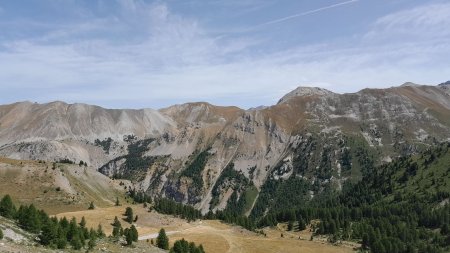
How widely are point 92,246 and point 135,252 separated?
1008cm

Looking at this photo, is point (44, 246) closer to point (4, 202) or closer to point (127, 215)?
point (4, 202)

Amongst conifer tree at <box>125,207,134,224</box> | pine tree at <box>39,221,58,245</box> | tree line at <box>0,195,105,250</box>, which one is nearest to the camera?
pine tree at <box>39,221,58,245</box>

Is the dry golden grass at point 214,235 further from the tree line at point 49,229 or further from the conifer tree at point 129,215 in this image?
the tree line at point 49,229

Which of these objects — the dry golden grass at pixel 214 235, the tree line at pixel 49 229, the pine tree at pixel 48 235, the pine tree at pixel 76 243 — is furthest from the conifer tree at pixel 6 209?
the dry golden grass at pixel 214 235

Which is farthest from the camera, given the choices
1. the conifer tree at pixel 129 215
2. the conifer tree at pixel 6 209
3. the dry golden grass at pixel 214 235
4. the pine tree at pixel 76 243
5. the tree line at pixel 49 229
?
the conifer tree at pixel 129 215

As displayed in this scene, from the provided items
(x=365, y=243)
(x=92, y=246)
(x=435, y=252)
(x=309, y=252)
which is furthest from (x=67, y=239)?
(x=435, y=252)

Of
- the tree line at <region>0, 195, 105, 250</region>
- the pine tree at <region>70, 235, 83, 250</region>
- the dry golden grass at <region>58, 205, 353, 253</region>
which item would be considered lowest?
the dry golden grass at <region>58, 205, 353, 253</region>

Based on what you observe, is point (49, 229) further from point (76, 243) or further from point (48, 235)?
point (76, 243)

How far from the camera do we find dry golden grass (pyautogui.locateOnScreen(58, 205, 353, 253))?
14475 centimetres

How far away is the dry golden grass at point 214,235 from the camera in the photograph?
475 feet

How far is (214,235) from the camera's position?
16100 centimetres

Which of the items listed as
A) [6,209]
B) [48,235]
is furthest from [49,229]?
[6,209]

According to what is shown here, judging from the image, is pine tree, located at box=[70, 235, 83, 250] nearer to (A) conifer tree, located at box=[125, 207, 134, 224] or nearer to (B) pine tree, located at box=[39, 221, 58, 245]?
(B) pine tree, located at box=[39, 221, 58, 245]

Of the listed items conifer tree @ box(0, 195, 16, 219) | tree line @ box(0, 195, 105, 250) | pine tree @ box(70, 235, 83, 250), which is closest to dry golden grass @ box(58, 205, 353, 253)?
conifer tree @ box(0, 195, 16, 219)
